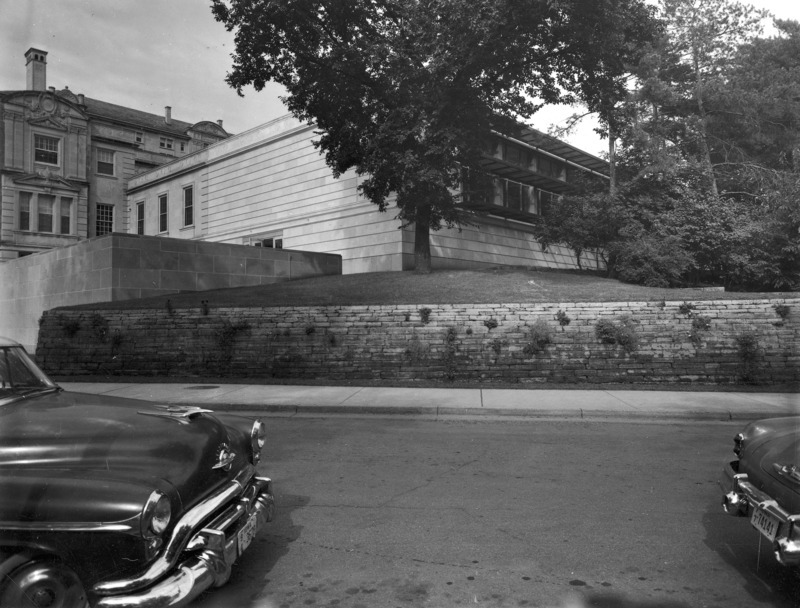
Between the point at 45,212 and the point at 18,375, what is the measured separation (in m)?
21.9

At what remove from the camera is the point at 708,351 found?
1198cm

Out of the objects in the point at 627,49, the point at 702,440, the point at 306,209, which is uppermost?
the point at 627,49

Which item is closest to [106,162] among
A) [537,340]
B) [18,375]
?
[537,340]

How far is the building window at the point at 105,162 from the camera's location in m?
25.3

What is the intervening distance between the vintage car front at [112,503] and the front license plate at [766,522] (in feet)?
8.95

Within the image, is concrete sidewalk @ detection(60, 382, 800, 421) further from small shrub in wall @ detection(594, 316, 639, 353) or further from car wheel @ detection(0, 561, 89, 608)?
car wheel @ detection(0, 561, 89, 608)

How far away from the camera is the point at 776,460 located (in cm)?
312

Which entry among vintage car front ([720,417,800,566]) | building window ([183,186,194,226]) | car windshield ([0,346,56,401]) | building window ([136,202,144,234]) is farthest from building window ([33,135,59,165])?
vintage car front ([720,417,800,566])

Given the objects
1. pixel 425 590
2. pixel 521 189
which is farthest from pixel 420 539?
pixel 521 189

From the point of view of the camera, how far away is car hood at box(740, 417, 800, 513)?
2.89 m

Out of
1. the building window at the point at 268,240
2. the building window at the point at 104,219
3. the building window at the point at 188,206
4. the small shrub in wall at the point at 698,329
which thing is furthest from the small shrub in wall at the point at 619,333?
the building window at the point at 188,206

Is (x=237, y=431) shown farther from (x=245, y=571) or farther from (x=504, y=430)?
(x=504, y=430)

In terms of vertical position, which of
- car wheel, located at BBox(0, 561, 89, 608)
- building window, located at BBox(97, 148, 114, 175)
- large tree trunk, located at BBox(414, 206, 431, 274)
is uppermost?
building window, located at BBox(97, 148, 114, 175)

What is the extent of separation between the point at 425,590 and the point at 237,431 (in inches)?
60.1
